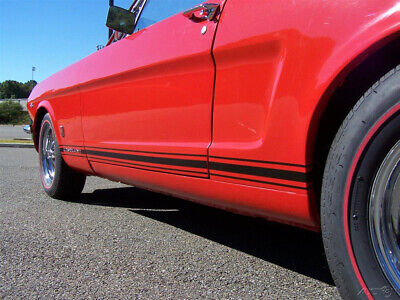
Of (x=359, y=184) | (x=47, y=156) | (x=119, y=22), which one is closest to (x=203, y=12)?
(x=119, y=22)

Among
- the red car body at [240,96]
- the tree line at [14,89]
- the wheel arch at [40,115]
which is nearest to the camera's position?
the red car body at [240,96]

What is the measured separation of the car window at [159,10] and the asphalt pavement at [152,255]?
1.41 m

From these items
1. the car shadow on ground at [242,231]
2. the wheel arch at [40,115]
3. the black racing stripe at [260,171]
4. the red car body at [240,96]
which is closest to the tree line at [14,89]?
the wheel arch at [40,115]

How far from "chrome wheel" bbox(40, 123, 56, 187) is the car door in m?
1.10

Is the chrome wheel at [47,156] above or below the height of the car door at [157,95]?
below

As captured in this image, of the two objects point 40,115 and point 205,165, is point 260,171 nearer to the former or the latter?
point 205,165

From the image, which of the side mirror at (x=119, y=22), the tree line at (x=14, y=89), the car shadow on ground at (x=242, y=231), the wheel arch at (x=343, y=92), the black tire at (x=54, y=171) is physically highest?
the tree line at (x=14, y=89)

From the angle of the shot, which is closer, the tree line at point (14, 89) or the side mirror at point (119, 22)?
the side mirror at point (119, 22)

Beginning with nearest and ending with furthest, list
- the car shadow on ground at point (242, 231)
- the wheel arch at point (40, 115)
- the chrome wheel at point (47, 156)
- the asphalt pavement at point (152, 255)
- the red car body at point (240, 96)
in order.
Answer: the red car body at point (240, 96)
the asphalt pavement at point (152, 255)
the car shadow on ground at point (242, 231)
the wheel arch at point (40, 115)
the chrome wheel at point (47, 156)

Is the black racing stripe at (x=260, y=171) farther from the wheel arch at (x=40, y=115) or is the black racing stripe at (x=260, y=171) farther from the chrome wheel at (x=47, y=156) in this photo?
the chrome wheel at (x=47, y=156)

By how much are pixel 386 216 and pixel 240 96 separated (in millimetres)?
736

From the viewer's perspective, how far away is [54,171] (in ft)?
12.0

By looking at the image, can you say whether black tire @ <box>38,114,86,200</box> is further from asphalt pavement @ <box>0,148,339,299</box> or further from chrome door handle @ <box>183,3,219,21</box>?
chrome door handle @ <box>183,3,219,21</box>

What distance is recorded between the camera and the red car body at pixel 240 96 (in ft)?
4.41
